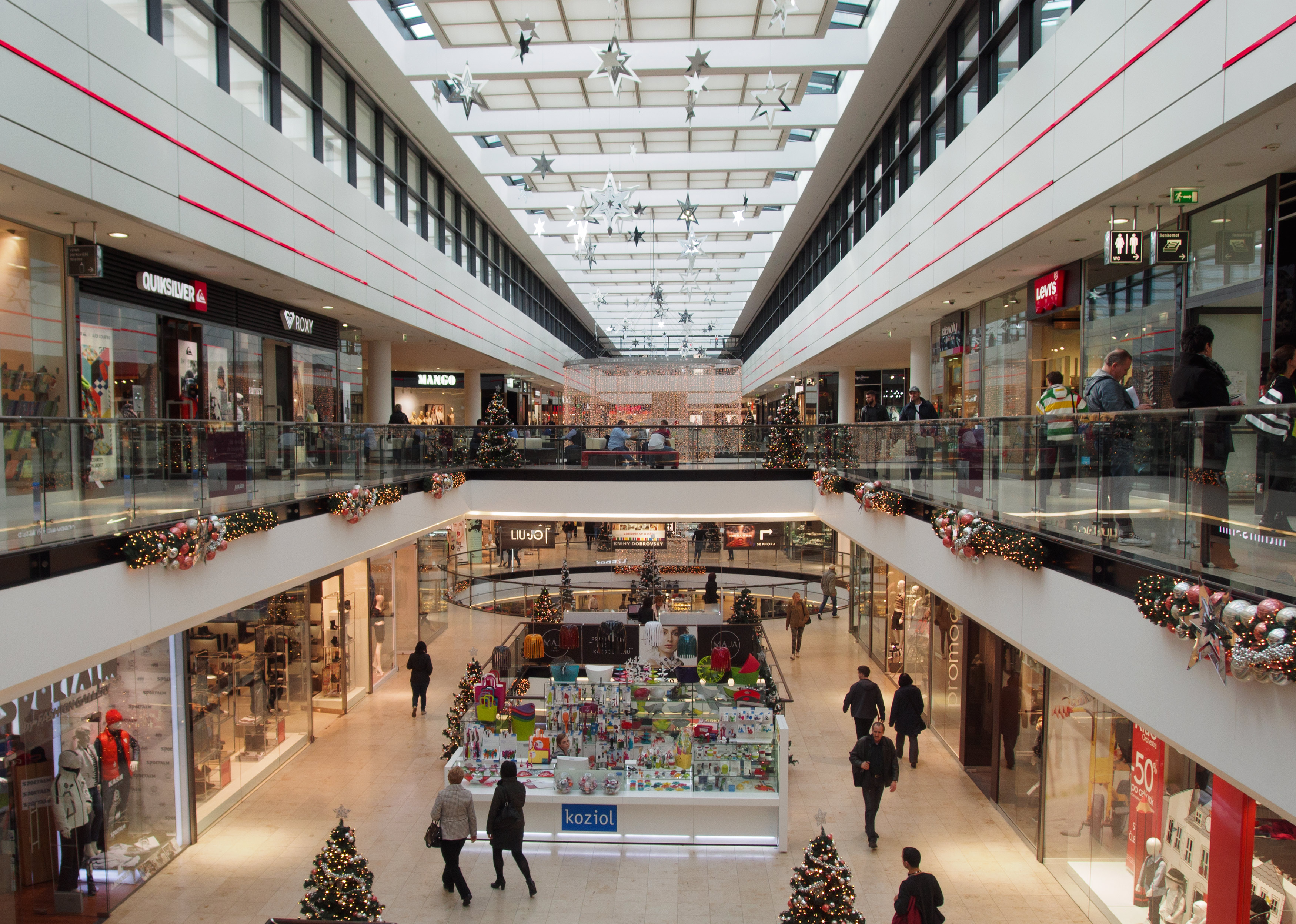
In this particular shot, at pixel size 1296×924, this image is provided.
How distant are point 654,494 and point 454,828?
33.5 ft

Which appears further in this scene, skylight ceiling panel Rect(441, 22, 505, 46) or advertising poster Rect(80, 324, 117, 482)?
skylight ceiling panel Rect(441, 22, 505, 46)

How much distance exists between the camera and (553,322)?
42.5m

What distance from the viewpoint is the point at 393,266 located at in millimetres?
17688

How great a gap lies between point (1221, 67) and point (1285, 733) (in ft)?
16.8

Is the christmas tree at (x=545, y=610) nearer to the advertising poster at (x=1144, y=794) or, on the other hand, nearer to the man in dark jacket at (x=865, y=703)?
the man in dark jacket at (x=865, y=703)

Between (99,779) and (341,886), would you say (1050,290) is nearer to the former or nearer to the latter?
(341,886)

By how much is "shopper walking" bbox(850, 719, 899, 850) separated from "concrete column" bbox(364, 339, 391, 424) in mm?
15930

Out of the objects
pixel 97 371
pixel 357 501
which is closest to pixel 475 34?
pixel 97 371

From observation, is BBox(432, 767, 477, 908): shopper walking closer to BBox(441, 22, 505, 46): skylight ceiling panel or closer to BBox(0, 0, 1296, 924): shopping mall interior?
BBox(0, 0, 1296, 924): shopping mall interior

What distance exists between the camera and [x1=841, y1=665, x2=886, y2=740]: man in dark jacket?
10.2m

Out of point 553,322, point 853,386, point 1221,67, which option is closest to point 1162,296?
point 1221,67

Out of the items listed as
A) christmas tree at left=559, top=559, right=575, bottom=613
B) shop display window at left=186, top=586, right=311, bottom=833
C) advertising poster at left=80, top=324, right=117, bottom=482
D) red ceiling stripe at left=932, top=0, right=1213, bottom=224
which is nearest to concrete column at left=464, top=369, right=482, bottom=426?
christmas tree at left=559, top=559, right=575, bottom=613

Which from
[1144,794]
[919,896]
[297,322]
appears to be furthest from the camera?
[297,322]

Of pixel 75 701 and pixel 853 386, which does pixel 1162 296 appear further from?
pixel 853 386
